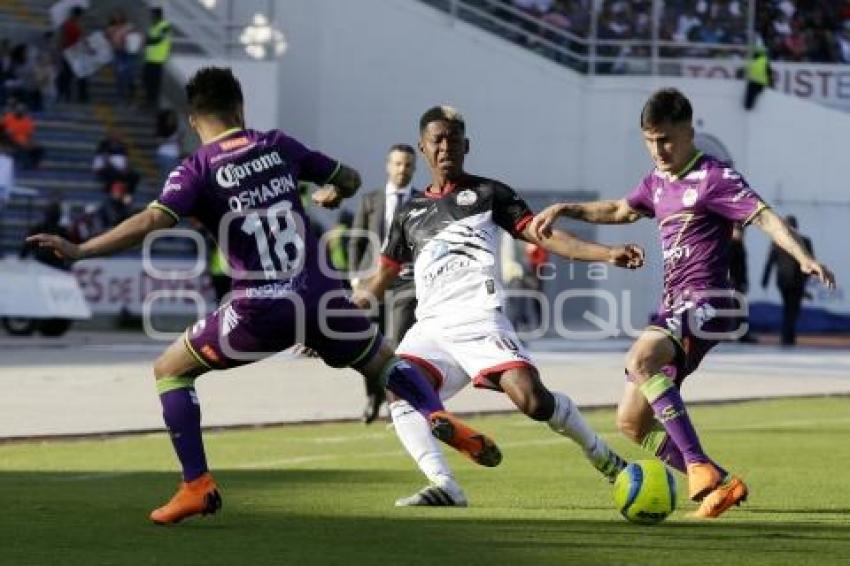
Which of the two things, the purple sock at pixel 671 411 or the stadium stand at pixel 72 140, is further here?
the stadium stand at pixel 72 140

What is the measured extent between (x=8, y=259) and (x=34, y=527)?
79.2ft

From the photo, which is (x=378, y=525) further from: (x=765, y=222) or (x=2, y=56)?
(x=2, y=56)

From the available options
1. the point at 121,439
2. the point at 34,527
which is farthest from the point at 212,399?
the point at 34,527

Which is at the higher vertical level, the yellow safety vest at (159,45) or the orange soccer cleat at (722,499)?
the orange soccer cleat at (722,499)

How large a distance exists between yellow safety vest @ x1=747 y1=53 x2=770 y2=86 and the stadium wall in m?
0.35

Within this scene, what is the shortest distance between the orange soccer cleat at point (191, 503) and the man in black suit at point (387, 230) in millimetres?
6411

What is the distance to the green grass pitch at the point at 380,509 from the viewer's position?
989 cm

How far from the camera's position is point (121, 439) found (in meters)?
18.4

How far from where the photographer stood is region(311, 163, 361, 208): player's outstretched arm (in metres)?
11.5

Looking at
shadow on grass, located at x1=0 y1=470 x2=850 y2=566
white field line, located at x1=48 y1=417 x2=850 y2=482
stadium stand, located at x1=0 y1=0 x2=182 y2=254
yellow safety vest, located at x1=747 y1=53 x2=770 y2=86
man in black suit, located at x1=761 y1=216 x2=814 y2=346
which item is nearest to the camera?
shadow on grass, located at x1=0 y1=470 x2=850 y2=566

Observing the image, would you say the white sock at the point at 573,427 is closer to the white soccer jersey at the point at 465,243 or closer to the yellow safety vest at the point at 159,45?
the white soccer jersey at the point at 465,243

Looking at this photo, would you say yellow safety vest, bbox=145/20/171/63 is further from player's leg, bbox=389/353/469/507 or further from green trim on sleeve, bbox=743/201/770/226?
green trim on sleeve, bbox=743/201/770/226

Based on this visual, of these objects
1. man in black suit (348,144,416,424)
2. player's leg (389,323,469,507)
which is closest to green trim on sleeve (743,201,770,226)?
player's leg (389,323,469,507)

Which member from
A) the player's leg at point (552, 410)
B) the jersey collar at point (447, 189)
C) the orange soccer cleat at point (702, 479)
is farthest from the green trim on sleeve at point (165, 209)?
the orange soccer cleat at point (702, 479)
